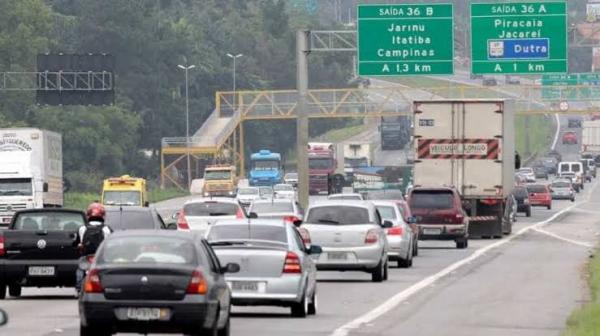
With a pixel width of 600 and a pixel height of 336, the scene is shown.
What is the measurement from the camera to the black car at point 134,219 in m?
34.8

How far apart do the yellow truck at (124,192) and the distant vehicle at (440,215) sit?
19497 millimetres

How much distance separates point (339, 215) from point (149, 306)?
53.1 ft

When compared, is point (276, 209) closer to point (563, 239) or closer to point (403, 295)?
point (563, 239)

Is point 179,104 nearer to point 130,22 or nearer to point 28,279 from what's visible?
point 130,22

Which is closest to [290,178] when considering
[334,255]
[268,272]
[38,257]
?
[334,255]

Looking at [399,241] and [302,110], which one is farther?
[302,110]

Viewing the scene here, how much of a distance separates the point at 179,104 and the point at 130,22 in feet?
34.7

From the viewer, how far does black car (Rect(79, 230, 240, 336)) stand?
19.0m

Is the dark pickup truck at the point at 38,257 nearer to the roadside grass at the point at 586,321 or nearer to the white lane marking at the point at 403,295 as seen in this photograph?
the white lane marking at the point at 403,295

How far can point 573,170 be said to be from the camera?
134 m

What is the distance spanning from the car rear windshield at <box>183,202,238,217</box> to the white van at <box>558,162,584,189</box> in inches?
3595

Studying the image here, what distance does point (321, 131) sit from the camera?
6934 inches

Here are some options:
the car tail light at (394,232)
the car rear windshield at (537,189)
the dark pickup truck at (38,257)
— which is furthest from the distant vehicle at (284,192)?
the dark pickup truck at (38,257)

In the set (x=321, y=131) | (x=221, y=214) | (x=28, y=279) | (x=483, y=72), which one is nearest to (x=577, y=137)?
(x=321, y=131)
